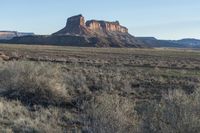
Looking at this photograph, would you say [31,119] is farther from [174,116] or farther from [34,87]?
[174,116]

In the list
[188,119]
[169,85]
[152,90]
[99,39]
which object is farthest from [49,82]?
[99,39]

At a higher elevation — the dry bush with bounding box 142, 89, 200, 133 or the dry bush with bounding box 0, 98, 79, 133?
the dry bush with bounding box 142, 89, 200, 133

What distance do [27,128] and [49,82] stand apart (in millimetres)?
5847

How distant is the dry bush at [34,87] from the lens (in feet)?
58.0

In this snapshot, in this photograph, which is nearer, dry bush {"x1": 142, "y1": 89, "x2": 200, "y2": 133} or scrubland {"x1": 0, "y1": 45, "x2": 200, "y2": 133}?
dry bush {"x1": 142, "y1": 89, "x2": 200, "y2": 133}

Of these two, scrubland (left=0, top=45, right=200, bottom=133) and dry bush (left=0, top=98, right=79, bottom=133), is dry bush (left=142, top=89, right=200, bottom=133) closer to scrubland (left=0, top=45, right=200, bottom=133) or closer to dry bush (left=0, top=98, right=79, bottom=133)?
scrubland (left=0, top=45, right=200, bottom=133)

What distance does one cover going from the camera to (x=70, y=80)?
71.6 ft

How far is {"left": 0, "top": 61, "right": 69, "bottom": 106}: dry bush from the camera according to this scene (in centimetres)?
1769

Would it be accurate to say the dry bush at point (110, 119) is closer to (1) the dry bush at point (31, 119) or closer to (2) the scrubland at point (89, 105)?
(2) the scrubland at point (89, 105)

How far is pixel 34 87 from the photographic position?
59.3 ft

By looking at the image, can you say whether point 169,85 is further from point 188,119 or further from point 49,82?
point 188,119

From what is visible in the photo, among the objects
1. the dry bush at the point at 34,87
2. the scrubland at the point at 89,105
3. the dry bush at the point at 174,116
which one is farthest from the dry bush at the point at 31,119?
the dry bush at the point at 174,116

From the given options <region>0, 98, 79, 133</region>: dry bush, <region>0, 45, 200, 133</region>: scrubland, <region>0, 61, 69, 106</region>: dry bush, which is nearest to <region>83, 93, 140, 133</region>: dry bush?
<region>0, 45, 200, 133</region>: scrubland

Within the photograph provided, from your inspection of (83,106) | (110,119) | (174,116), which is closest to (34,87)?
(83,106)
